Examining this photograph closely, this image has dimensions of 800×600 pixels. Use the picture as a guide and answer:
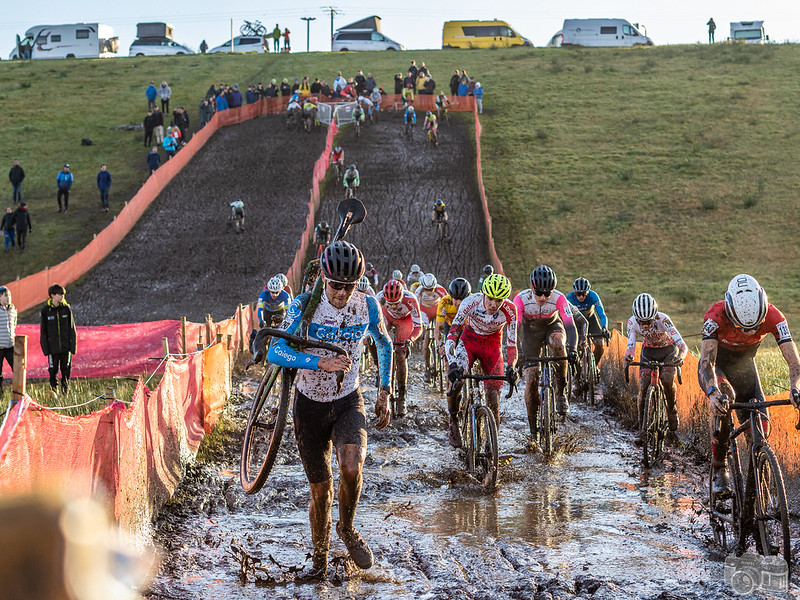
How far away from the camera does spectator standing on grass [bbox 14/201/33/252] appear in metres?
31.5

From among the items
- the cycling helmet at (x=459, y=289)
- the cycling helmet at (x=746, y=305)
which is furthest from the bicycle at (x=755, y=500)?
the cycling helmet at (x=459, y=289)

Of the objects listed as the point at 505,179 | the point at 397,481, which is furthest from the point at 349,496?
the point at 505,179

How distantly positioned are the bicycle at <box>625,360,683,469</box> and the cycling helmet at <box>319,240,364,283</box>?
15.4 feet

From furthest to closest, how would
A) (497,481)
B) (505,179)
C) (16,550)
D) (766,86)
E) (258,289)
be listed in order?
(766,86), (505,179), (258,289), (497,481), (16,550)

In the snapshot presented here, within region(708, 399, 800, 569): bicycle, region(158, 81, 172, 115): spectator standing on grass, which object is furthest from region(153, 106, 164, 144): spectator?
region(708, 399, 800, 569): bicycle

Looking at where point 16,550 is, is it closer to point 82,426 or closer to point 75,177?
point 82,426

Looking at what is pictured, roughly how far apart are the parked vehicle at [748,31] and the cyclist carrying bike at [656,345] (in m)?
65.1

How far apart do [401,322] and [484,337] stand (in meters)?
4.12

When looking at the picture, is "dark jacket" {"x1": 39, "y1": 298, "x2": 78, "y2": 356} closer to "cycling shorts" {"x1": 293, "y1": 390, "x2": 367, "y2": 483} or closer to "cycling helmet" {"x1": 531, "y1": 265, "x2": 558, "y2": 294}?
"cycling helmet" {"x1": 531, "y1": 265, "x2": 558, "y2": 294}

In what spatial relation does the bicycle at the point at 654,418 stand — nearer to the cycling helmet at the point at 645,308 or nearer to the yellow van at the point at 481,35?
the cycling helmet at the point at 645,308

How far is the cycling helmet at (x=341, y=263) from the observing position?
6.39 meters

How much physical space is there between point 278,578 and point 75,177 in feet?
131

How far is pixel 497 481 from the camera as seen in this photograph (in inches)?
379

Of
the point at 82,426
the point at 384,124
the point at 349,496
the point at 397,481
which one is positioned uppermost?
the point at 384,124
